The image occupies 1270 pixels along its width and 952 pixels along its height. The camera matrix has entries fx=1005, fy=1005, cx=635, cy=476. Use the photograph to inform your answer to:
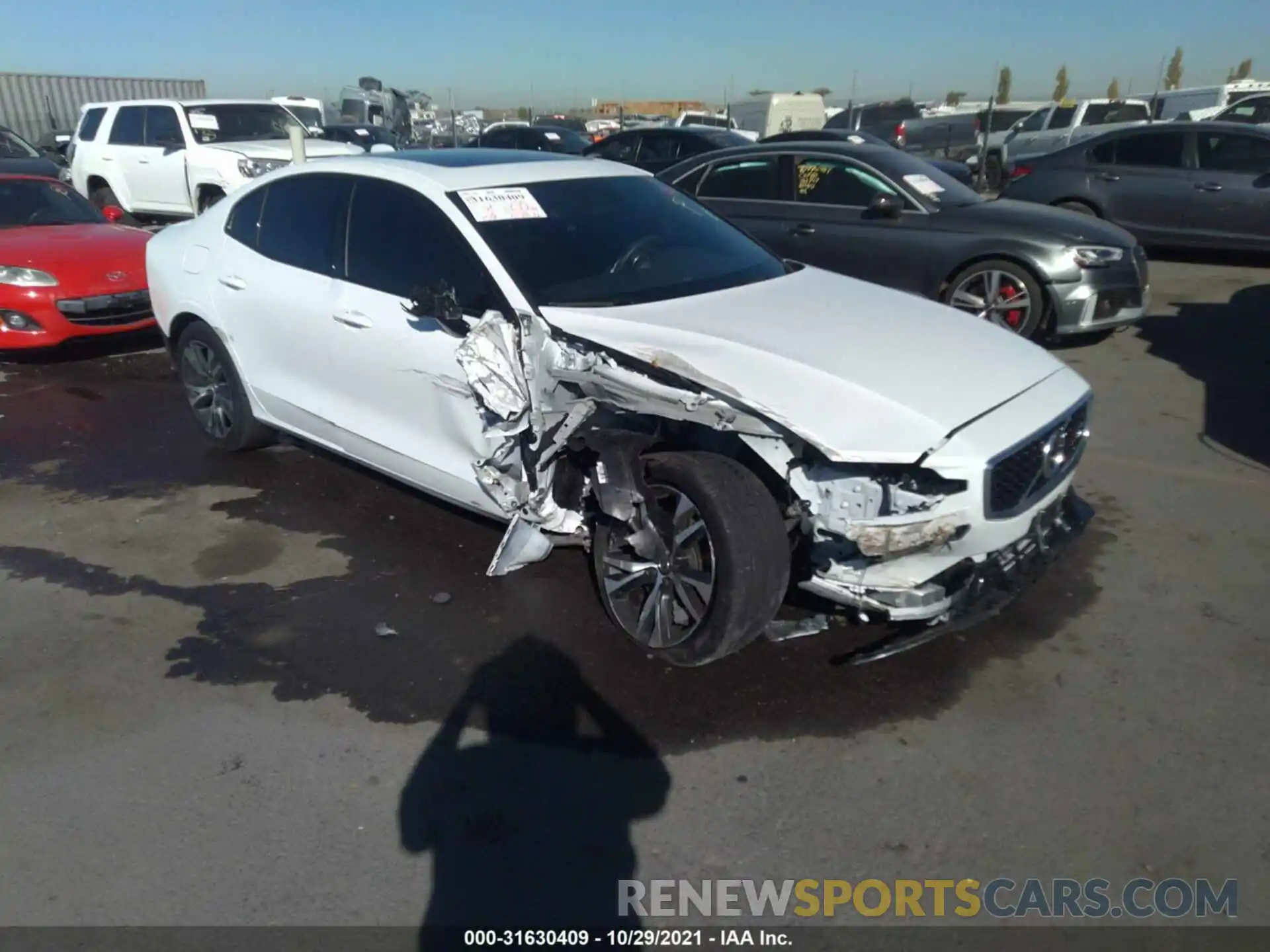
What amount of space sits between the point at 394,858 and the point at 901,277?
20.9ft

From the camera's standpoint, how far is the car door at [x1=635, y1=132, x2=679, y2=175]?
51.6ft

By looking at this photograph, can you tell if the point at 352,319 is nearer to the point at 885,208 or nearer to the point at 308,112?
the point at 885,208

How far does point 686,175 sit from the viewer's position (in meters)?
8.91

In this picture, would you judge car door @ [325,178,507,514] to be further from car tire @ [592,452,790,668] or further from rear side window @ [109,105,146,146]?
rear side window @ [109,105,146,146]

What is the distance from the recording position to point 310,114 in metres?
19.1

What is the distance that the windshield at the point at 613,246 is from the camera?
163 inches

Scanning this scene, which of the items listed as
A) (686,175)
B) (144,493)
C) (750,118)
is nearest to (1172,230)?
(686,175)

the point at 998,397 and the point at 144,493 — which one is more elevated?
the point at 998,397

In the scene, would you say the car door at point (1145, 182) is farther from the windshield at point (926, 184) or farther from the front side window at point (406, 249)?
the front side window at point (406, 249)

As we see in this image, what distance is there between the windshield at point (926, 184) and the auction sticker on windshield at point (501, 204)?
14.7 ft

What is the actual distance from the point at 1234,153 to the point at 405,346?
10194mm

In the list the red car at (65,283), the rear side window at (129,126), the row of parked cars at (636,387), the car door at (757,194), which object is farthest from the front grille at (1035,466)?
the rear side window at (129,126)

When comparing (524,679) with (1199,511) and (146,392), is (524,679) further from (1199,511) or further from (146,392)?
(146,392)

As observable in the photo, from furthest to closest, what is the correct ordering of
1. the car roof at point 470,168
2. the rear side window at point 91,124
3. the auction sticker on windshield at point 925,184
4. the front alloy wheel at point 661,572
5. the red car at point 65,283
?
the rear side window at point 91,124, the auction sticker on windshield at point 925,184, the red car at point 65,283, the car roof at point 470,168, the front alloy wheel at point 661,572
